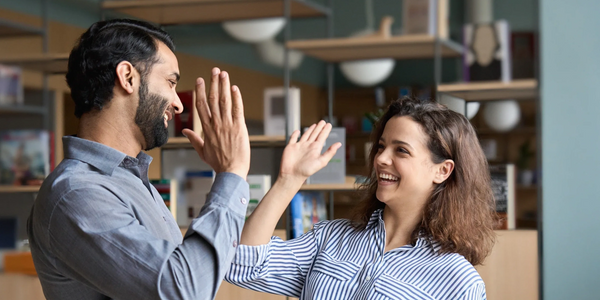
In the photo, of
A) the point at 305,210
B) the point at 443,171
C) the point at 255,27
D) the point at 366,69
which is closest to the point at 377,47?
the point at 305,210

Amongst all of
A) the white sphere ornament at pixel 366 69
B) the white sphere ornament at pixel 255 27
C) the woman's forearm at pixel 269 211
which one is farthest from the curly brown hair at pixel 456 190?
the white sphere ornament at pixel 366 69

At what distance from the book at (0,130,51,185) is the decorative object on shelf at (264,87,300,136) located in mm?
1089

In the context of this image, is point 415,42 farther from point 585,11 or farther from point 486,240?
point 486,240

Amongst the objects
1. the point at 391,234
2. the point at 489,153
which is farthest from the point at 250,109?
the point at 391,234

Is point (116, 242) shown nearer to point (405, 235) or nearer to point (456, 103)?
point (405, 235)

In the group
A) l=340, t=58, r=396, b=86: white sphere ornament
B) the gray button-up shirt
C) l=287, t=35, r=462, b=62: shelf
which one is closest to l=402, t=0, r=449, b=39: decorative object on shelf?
l=287, t=35, r=462, b=62: shelf

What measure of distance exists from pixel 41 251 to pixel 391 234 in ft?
2.44

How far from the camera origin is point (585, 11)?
3.54 meters

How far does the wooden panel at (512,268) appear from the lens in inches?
111

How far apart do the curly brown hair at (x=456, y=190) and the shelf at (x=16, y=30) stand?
2.48 meters

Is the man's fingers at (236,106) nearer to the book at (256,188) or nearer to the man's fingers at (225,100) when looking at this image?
the man's fingers at (225,100)

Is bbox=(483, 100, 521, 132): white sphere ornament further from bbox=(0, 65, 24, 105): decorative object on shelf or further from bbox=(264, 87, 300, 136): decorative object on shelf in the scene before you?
bbox=(0, 65, 24, 105): decorative object on shelf

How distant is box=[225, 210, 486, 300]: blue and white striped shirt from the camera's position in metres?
1.32

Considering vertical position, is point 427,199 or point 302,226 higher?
point 427,199
